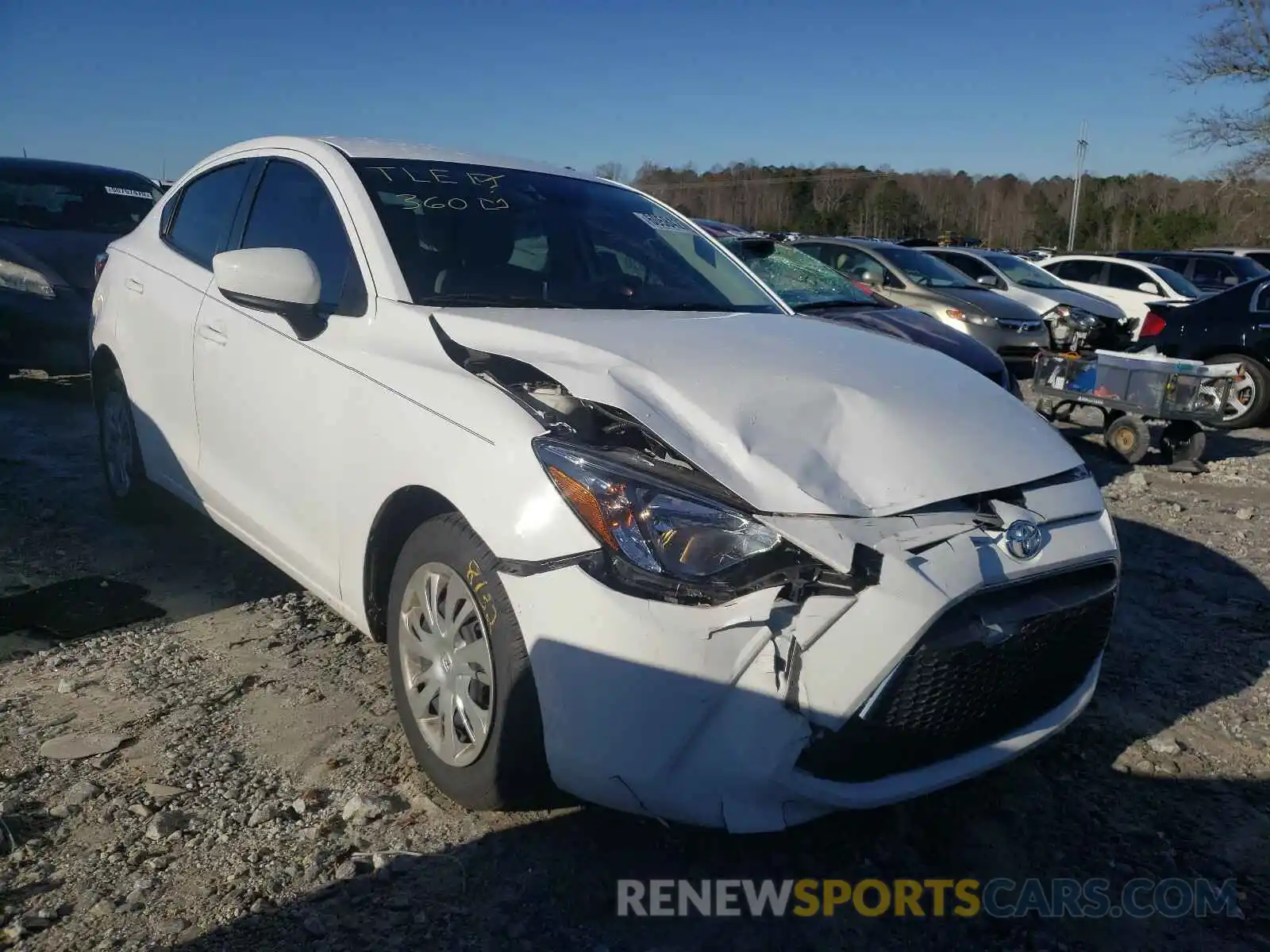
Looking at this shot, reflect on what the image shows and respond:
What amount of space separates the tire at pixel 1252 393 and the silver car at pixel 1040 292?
11.9ft

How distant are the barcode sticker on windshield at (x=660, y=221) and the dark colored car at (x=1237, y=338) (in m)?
6.41

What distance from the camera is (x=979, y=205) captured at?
59344 millimetres

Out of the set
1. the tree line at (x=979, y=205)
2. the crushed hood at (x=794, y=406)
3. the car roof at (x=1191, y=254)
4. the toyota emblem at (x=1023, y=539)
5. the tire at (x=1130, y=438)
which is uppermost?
the tree line at (x=979, y=205)

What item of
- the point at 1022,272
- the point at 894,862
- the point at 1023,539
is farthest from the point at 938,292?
the point at 894,862

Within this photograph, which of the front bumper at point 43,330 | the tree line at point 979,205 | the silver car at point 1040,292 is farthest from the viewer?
the tree line at point 979,205

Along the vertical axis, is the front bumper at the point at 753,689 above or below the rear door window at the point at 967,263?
below

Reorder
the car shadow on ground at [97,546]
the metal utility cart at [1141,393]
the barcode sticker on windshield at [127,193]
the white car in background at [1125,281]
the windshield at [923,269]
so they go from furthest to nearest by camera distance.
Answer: the white car in background at [1125,281] < the windshield at [923,269] < the barcode sticker on windshield at [127,193] < the metal utility cart at [1141,393] < the car shadow on ground at [97,546]

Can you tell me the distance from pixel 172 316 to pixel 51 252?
457 cm

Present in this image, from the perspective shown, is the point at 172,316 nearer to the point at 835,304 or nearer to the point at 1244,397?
the point at 835,304

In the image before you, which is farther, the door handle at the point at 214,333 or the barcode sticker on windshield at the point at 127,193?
the barcode sticker on windshield at the point at 127,193

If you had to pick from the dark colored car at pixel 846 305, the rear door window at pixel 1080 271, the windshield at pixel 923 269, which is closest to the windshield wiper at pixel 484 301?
the dark colored car at pixel 846 305

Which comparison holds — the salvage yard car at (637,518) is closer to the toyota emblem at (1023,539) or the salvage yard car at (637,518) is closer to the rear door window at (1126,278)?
the toyota emblem at (1023,539)

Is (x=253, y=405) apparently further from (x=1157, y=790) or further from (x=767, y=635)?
(x=1157, y=790)

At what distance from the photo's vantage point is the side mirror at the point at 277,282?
115 inches
